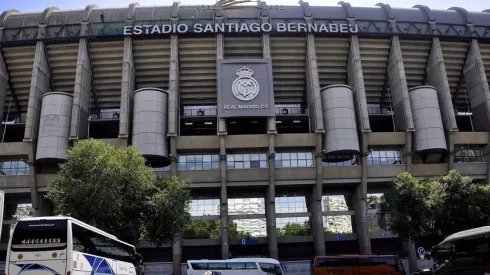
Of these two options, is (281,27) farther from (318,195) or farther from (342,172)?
(318,195)

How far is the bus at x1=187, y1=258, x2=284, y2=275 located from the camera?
31594mm

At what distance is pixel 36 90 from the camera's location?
42656 mm

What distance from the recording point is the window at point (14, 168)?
42.1 m

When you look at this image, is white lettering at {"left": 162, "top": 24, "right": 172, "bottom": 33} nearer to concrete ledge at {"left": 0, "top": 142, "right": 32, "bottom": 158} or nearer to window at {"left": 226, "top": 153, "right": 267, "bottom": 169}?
window at {"left": 226, "top": 153, "right": 267, "bottom": 169}

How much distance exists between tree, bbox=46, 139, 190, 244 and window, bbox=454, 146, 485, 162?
3185cm

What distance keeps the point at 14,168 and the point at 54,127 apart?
254 inches

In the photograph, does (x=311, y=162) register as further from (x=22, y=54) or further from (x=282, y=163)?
(x=22, y=54)

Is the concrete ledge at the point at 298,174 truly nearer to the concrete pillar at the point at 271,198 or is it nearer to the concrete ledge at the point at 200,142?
the concrete pillar at the point at 271,198

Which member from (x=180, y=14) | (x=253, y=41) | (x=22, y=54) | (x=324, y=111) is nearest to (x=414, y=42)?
(x=324, y=111)

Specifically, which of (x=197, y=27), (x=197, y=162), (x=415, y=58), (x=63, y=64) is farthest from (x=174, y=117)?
(x=415, y=58)

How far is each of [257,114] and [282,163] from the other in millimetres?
5905

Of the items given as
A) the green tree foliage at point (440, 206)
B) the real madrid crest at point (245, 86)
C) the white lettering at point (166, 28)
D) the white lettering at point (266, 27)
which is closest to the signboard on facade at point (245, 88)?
the real madrid crest at point (245, 86)

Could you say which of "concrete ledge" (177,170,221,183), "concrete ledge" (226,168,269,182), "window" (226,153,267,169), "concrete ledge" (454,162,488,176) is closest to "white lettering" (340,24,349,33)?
"window" (226,153,267,169)

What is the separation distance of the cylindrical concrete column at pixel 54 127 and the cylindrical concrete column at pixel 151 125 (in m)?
7.08
